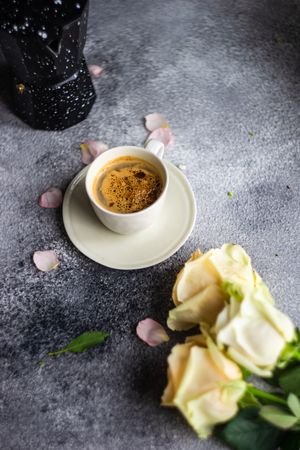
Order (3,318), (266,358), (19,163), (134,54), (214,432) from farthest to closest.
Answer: (134,54)
(19,163)
(3,318)
(214,432)
(266,358)

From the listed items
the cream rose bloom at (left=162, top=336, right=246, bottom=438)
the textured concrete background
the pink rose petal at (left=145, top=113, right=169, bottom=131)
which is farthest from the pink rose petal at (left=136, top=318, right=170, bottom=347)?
the pink rose petal at (left=145, top=113, right=169, bottom=131)

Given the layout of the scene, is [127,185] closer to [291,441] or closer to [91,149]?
[91,149]

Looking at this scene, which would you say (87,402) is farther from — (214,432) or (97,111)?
(97,111)

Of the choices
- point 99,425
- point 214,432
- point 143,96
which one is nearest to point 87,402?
point 99,425

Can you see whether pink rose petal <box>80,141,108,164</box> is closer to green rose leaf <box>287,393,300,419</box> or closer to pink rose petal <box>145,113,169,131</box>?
pink rose petal <box>145,113,169,131</box>

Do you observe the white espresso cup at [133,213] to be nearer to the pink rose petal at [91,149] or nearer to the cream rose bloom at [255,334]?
the pink rose petal at [91,149]

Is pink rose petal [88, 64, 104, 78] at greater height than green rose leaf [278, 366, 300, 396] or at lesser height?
greater
